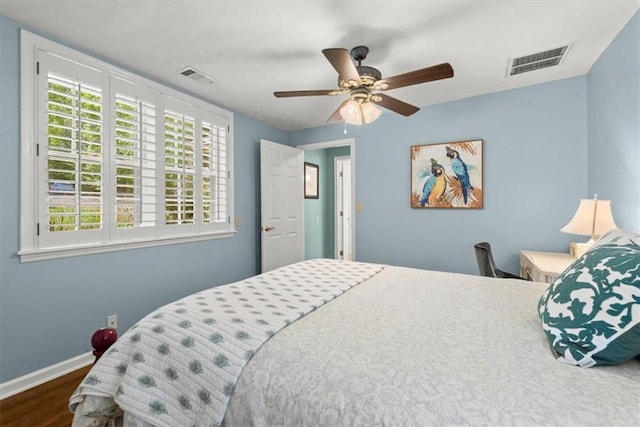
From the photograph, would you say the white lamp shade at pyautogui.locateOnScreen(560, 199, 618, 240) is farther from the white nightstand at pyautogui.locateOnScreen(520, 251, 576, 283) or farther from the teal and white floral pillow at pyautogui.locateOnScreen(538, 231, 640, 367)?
the teal and white floral pillow at pyautogui.locateOnScreen(538, 231, 640, 367)

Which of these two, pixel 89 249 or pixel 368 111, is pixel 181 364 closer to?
pixel 89 249

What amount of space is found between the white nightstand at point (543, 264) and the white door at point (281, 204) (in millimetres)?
2731

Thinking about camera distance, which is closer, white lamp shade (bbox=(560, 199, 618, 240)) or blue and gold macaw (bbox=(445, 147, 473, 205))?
white lamp shade (bbox=(560, 199, 618, 240))

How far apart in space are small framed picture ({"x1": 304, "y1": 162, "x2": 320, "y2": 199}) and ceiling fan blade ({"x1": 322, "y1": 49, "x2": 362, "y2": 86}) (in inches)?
122

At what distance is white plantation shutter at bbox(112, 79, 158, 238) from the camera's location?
235 centimetres

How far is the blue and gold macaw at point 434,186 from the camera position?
3297 millimetres

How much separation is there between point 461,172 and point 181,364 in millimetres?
3156

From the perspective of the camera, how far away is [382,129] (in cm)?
367

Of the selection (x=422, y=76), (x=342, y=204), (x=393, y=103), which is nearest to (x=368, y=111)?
(x=393, y=103)

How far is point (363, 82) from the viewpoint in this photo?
1.95 metres

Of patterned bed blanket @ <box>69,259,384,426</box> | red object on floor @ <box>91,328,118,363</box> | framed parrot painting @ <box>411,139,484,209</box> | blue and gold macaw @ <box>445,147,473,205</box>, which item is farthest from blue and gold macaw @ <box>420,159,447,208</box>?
red object on floor @ <box>91,328,118,363</box>

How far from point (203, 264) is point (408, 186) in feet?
8.30

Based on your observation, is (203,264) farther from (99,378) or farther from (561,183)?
(561,183)

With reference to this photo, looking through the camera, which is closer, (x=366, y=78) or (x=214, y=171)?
(x=366, y=78)
